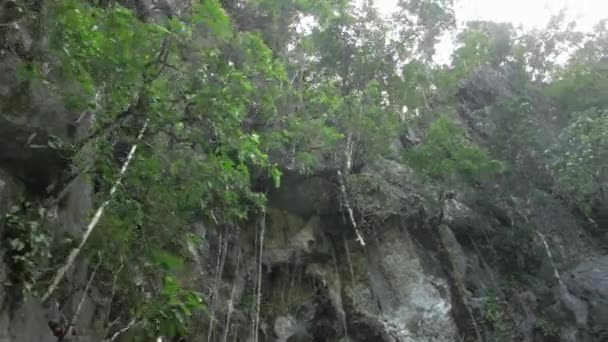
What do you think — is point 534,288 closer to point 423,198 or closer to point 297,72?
point 423,198

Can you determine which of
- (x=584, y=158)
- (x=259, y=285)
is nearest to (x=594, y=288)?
(x=584, y=158)

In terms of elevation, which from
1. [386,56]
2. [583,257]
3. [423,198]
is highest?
[386,56]

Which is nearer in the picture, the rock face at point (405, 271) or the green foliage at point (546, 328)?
the rock face at point (405, 271)

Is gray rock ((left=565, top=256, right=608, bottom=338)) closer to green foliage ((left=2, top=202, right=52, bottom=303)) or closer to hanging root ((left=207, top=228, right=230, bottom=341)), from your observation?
hanging root ((left=207, top=228, right=230, bottom=341))

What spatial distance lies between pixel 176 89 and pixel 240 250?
152 inches

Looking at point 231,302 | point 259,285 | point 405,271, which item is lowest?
point 231,302

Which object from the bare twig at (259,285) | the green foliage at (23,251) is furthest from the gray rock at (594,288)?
the green foliage at (23,251)

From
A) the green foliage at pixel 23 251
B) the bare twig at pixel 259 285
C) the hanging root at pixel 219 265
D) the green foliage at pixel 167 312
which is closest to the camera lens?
the green foliage at pixel 23 251

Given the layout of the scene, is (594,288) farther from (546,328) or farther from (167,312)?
(167,312)

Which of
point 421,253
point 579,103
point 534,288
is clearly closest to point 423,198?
point 421,253

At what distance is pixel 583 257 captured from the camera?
1089 centimetres

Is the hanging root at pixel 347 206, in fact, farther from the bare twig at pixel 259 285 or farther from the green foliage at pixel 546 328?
the green foliage at pixel 546 328

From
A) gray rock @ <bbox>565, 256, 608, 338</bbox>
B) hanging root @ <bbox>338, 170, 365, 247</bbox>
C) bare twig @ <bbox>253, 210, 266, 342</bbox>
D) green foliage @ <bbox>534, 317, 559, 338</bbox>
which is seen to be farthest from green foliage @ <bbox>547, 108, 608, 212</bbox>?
bare twig @ <bbox>253, 210, 266, 342</bbox>

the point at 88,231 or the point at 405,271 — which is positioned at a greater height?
the point at 405,271
